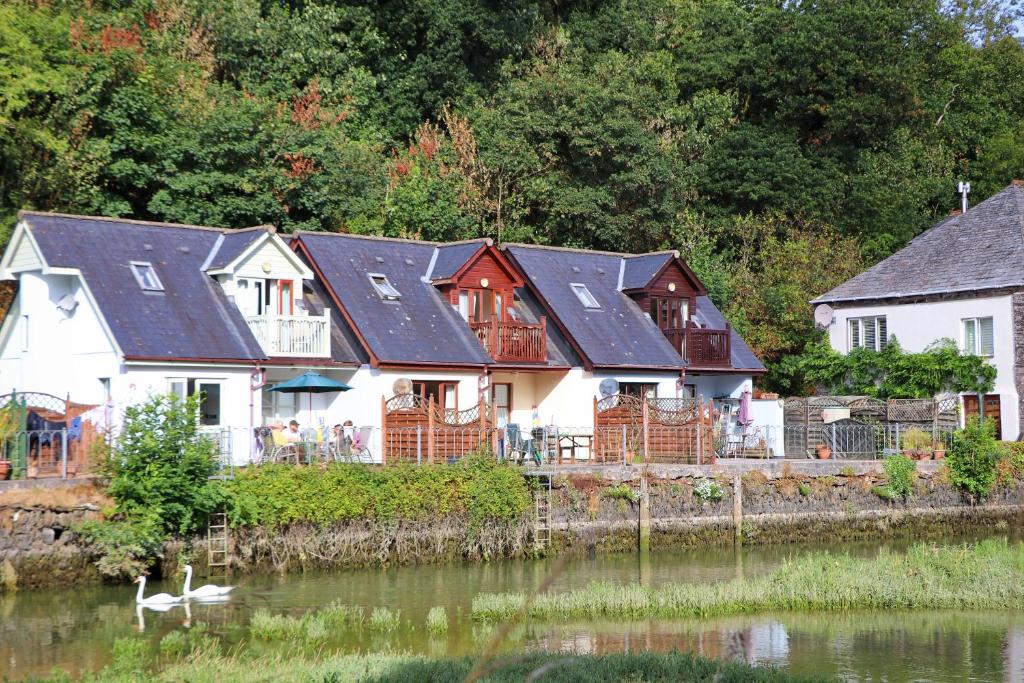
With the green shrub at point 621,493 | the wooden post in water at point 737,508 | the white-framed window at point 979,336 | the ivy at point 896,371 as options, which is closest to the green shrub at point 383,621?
the green shrub at point 621,493

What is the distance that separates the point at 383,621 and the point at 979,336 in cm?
3168

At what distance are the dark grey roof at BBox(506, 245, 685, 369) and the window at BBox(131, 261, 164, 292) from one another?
12.7 m

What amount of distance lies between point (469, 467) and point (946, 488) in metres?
16.7

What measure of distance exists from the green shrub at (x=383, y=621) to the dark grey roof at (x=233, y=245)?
15.8 m

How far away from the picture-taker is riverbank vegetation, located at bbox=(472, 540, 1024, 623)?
953 inches

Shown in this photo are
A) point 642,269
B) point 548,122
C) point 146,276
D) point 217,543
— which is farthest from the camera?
point 548,122

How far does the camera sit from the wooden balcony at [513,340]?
132 ft

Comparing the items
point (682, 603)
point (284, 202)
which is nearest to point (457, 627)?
point (682, 603)

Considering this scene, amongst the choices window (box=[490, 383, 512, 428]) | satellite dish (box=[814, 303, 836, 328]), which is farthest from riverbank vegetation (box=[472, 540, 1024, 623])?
satellite dish (box=[814, 303, 836, 328])

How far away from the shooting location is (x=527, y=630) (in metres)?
22.7

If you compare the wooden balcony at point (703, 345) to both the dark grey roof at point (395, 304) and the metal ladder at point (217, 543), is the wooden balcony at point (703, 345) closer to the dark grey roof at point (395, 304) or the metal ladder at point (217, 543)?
the dark grey roof at point (395, 304)

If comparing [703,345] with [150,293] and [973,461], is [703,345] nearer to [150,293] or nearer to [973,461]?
[973,461]

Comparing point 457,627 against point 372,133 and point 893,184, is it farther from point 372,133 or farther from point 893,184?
point 893,184

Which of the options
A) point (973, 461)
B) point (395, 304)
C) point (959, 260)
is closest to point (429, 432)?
point (395, 304)
